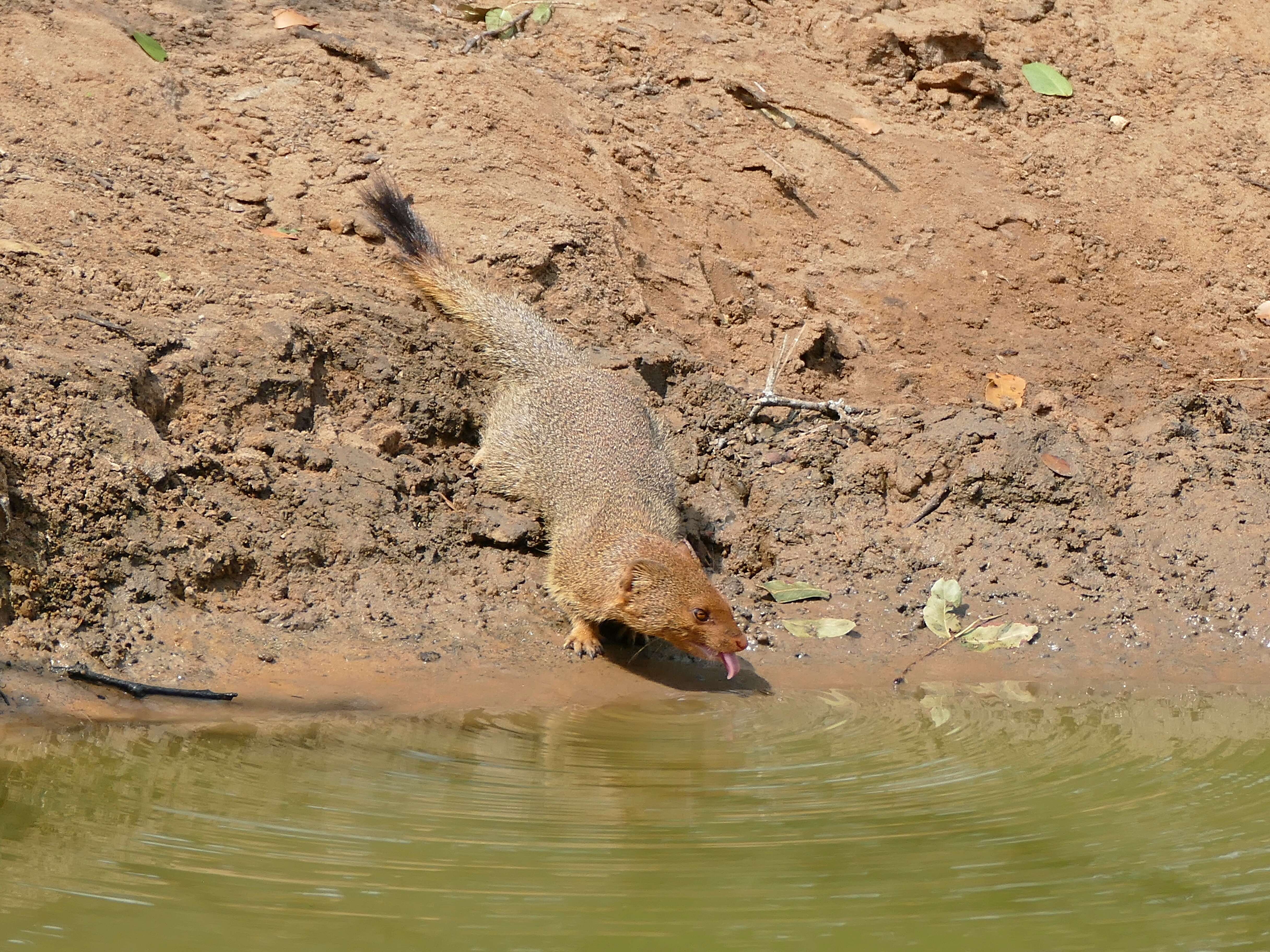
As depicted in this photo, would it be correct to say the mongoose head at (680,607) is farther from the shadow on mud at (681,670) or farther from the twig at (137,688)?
the twig at (137,688)

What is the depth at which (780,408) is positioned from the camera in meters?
6.14

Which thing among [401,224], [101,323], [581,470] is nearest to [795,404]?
[581,470]

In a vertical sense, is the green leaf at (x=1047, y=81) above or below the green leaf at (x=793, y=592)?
above

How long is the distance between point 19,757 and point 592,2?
632 centimetres

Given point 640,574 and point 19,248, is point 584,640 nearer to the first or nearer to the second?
point 640,574

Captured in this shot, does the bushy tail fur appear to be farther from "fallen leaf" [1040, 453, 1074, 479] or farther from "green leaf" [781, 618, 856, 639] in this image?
"fallen leaf" [1040, 453, 1074, 479]

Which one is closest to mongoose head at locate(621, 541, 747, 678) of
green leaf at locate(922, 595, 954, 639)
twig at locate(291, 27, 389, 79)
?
green leaf at locate(922, 595, 954, 639)

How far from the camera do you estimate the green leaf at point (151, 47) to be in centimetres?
703

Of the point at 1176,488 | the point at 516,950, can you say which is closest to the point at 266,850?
the point at 516,950

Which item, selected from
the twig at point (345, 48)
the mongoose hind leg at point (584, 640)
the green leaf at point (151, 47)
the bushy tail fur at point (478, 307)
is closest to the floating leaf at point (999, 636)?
the mongoose hind leg at point (584, 640)

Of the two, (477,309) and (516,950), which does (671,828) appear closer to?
(516,950)

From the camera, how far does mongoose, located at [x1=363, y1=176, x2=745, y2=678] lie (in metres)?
5.01

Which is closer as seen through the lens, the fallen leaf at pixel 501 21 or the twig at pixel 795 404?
the twig at pixel 795 404

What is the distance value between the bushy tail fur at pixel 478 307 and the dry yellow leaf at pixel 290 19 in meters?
1.93
